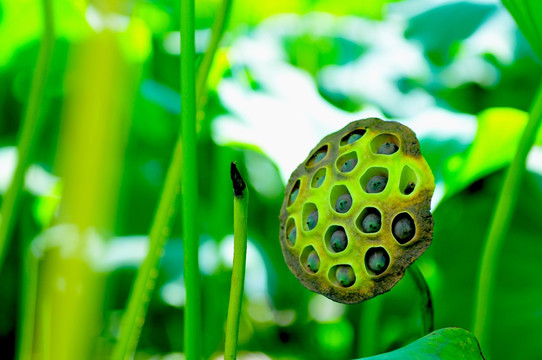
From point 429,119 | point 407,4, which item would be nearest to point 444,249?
point 429,119

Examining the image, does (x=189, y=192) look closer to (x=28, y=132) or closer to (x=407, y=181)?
(x=407, y=181)

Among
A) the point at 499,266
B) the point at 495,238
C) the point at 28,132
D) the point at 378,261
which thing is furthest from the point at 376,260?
the point at 499,266

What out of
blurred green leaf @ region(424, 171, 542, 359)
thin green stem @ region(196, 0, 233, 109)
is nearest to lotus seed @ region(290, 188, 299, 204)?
thin green stem @ region(196, 0, 233, 109)

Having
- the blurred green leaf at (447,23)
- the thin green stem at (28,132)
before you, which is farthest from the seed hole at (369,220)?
the blurred green leaf at (447,23)

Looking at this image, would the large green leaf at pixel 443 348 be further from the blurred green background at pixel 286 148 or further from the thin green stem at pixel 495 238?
the blurred green background at pixel 286 148

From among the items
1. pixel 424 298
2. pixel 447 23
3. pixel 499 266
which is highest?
pixel 447 23

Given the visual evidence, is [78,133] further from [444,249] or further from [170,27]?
[170,27]
